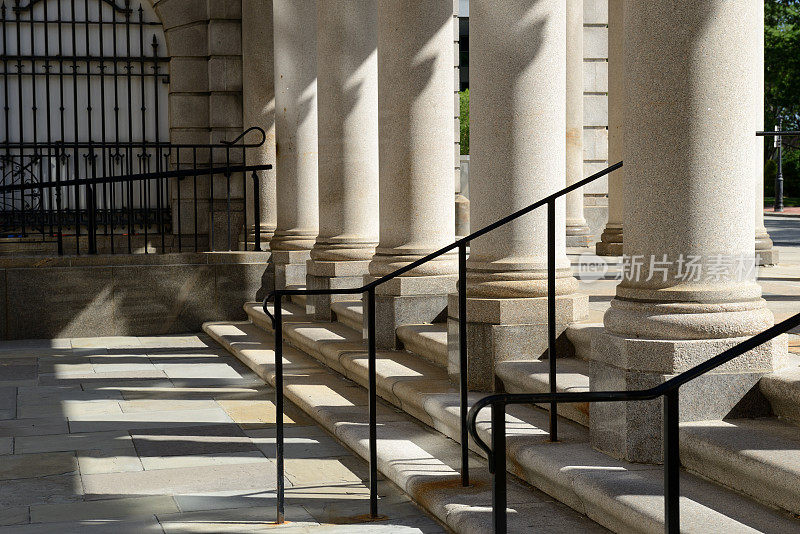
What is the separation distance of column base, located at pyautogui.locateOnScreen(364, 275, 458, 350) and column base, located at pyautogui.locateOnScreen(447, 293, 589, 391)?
1798 mm

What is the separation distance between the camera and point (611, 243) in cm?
1184

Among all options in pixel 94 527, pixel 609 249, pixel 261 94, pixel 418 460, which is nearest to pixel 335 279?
pixel 609 249

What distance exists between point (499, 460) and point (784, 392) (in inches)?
79.4

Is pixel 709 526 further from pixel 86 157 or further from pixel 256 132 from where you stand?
pixel 86 157

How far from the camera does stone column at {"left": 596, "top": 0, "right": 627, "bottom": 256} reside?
1139 centimetres

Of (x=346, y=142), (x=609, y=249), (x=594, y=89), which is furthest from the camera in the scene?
(x=594, y=89)

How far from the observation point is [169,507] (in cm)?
533

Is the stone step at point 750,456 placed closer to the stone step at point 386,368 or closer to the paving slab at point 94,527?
the stone step at point 386,368

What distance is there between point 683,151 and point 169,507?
10.1 feet

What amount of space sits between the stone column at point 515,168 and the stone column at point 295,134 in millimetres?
5889

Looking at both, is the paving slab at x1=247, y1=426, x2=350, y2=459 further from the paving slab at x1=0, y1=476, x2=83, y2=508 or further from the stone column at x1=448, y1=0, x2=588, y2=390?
the paving slab at x1=0, y1=476, x2=83, y2=508

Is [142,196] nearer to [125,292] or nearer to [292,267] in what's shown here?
[125,292]

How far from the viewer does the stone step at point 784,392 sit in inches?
180

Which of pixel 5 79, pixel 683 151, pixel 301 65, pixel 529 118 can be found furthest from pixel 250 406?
pixel 5 79
